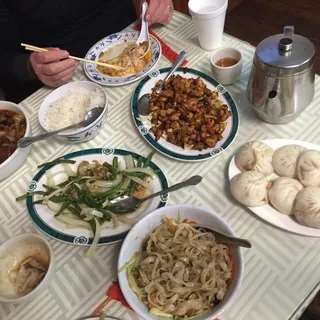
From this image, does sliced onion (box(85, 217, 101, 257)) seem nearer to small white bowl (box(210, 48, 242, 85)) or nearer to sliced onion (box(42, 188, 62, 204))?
sliced onion (box(42, 188, 62, 204))

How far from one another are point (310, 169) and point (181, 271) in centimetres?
44

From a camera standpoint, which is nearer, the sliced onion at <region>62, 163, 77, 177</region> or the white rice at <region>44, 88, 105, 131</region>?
the sliced onion at <region>62, 163, 77, 177</region>

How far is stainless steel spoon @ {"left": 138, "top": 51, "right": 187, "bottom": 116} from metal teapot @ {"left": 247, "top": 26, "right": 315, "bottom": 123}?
0.36m

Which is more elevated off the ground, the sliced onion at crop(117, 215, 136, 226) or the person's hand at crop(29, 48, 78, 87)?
the person's hand at crop(29, 48, 78, 87)

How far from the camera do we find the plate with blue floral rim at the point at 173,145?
3.97ft

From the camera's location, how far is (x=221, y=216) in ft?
3.57

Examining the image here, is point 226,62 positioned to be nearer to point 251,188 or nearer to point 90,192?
point 251,188

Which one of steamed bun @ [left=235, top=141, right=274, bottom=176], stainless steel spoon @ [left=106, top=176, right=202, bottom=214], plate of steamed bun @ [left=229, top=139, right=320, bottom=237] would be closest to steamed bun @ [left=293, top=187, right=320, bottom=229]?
plate of steamed bun @ [left=229, top=139, right=320, bottom=237]

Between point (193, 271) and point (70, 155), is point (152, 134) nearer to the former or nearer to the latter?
point (70, 155)

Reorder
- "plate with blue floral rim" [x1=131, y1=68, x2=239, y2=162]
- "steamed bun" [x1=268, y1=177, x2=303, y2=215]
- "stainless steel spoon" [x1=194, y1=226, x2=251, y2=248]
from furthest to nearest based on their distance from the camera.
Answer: "plate with blue floral rim" [x1=131, y1=68, x2=239, y2=162]
"steamed bun" [x1=268, y1=177, x2=303, y2=215]
"stainless steel spoon" [x1=194, y1=226, x2=251, y2=248]

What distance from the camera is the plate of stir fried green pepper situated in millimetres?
1101

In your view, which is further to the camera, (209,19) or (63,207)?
(209,19)

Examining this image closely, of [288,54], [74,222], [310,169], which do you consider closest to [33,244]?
[74,222]

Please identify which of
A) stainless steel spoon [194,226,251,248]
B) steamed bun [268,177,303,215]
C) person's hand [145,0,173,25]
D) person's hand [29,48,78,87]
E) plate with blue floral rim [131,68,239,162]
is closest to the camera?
stainless steel spoon [194,226,251,248]
